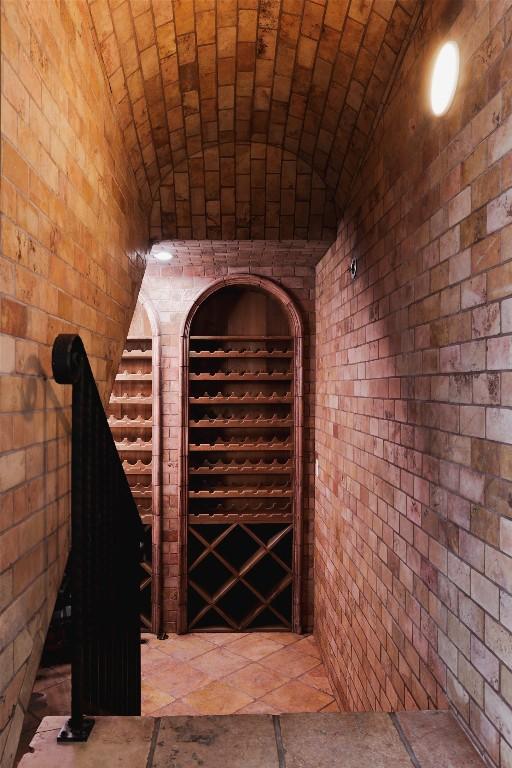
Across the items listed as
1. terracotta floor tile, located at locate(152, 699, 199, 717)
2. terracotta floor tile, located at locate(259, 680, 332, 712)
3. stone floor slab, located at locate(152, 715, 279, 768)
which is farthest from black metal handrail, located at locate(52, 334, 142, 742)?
terracotta floor tile, located at locate(259, 680, 332, 712)

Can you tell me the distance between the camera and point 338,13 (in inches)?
88.3

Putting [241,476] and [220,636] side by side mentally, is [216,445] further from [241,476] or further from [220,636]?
[220,636]

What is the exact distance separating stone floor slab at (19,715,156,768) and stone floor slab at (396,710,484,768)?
0.76 m

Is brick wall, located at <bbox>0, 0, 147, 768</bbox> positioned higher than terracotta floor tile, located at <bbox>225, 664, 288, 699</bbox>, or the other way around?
brick wall, located at <bbox>0, 0, 147, 768</bbox>

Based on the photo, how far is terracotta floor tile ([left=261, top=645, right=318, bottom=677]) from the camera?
13.0ft

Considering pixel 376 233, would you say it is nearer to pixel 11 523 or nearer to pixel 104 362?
pixel 104 362

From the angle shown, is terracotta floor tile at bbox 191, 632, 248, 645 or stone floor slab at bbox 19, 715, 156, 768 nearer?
stone floor slab at bbox 19, 715, 156, 768

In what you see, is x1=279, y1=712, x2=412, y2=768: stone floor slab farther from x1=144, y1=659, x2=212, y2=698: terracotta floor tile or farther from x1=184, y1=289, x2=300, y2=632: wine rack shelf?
x1=184, y1=289, x2=300, y2=632: wine rack shelf

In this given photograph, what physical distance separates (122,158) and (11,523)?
195 cm

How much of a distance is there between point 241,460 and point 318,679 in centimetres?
173

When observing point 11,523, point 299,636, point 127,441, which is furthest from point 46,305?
point 299,636

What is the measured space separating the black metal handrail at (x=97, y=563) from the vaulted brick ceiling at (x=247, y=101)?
1.49 m

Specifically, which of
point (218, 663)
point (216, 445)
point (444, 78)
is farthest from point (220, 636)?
point (444, 78)

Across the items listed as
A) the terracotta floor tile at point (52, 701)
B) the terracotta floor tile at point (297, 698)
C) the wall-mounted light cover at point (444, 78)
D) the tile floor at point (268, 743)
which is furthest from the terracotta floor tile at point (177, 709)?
the wall-mounted light cover at point (444, 78)
